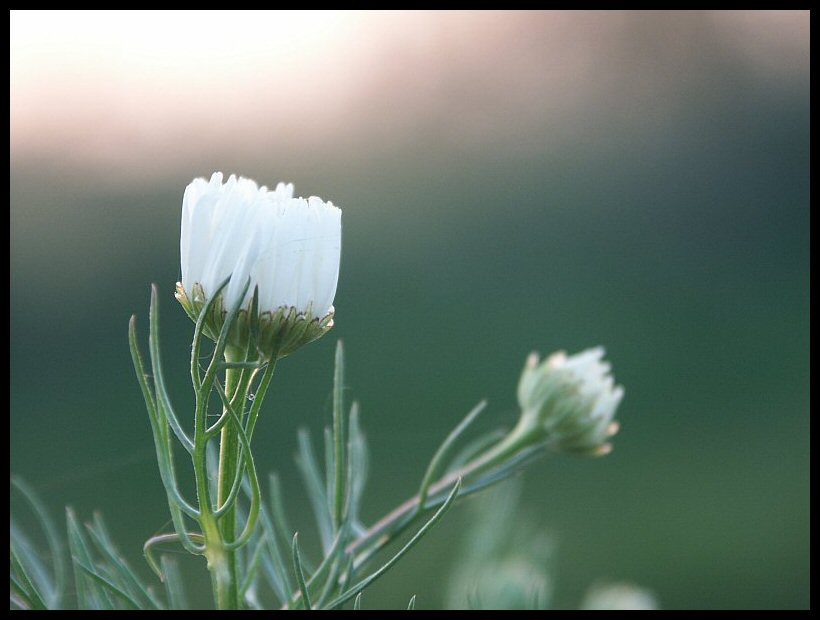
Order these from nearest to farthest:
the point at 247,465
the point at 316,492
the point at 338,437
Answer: the point at 247,465 → the point at 338,437 → the point at 316,492

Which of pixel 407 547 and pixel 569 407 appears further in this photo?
pixel 569 407

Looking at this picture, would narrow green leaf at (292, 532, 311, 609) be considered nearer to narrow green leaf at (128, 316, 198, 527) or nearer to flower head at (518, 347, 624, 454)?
narrow green leaf at (128, 316, 198, 527)

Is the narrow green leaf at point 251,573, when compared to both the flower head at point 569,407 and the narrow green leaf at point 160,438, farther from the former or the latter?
the flower head at point 569,407

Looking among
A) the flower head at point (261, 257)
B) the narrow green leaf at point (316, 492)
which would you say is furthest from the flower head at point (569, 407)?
the flower head at point (261, 257)

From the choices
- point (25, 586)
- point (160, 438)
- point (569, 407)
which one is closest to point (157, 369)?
point (160, 438)

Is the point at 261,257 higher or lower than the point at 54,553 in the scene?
higher

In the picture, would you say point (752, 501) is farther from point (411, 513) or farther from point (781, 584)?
point (411, 513)

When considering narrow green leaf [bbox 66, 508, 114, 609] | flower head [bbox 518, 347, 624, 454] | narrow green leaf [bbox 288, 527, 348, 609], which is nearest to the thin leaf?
narrow green leaf [bbox 66, 508, 114, 609]

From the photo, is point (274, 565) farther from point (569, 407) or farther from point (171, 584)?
point (569, 407)
